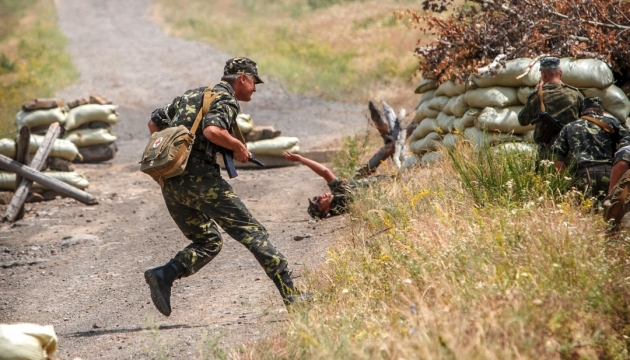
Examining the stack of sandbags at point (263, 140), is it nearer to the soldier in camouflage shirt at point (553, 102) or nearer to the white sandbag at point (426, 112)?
the white sandbag at point (426, 112)

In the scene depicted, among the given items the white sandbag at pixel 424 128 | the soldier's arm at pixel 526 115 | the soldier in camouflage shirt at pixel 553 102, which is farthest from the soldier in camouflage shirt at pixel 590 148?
the white sandbag at pixel 424 128

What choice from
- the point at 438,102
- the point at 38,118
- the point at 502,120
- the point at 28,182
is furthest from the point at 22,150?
the point at 502,120

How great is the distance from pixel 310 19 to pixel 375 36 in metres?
9.38

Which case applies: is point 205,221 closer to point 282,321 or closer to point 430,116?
point 282,321

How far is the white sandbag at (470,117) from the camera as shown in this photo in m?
8.73

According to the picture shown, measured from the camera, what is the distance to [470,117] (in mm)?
8758

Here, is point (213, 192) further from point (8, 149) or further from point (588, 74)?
point (8, 149)

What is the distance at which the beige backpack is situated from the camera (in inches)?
209

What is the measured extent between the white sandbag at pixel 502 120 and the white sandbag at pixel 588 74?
1.89 feet

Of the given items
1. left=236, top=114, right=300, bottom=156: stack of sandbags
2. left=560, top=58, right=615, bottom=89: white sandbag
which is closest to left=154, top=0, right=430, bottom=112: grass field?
left=236, top=114, right=300, bottom=156: stack of sandbags

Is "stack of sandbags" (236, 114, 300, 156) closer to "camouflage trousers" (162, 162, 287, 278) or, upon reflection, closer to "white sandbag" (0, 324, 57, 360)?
→ "camouflage trousers" (162, 162, 287, 278)

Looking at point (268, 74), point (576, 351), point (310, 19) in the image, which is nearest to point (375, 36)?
point (268, 74)

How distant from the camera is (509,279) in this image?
433 cm

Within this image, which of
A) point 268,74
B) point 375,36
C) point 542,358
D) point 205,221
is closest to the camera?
point 542,358
